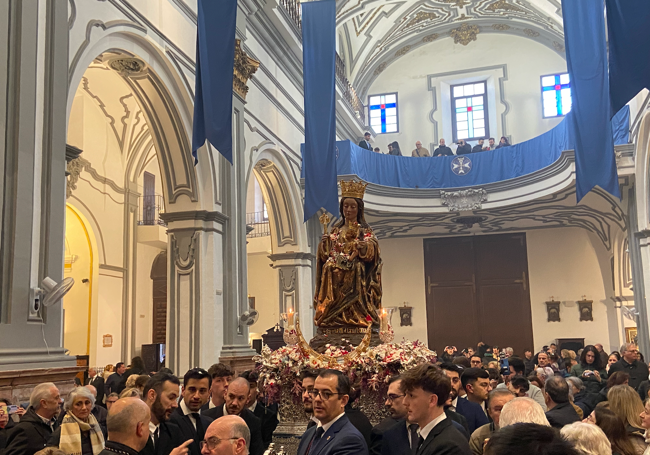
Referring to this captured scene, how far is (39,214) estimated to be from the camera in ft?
24.1

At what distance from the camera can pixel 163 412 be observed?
15.1 feet

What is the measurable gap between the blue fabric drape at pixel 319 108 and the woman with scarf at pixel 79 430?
27.4 feet

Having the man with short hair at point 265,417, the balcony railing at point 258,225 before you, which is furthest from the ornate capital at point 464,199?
the man with short hair at point 265,417

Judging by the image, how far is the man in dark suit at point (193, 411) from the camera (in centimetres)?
465

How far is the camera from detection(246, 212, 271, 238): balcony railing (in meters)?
22.3

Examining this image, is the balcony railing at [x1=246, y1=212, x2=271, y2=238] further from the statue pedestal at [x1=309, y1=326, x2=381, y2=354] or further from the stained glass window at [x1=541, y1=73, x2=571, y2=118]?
the statue pedestal at [x1=309, y1=326, x2=381, y2=354]

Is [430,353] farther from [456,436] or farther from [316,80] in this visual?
[316,80]

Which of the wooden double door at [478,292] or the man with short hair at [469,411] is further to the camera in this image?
the wooden double door at [478,292]

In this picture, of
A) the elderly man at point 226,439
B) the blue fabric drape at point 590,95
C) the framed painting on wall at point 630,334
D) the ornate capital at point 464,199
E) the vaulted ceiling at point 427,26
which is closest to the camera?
the elderly man at point 226,439

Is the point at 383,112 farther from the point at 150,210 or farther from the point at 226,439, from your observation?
the point at 226,439

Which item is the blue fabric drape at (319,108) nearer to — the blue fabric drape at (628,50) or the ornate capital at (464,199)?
the blue fabric drape at (628,50)

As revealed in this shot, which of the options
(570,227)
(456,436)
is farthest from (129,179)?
(456,436)

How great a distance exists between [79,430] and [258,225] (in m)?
18.3

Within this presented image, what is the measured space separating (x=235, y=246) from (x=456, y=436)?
10.1m
